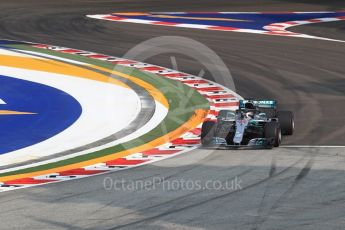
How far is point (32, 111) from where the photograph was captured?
20.0 metres

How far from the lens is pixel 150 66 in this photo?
25.3 m

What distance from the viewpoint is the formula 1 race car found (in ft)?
55.0

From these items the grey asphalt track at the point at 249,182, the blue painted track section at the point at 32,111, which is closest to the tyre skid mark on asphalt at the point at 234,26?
the grey asphalt track at the point at 249,182

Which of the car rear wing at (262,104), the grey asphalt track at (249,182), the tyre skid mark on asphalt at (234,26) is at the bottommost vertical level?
the grey asphalt track at (249,182)

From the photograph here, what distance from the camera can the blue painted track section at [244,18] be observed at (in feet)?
105

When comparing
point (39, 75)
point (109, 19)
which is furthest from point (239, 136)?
point (109, 19)

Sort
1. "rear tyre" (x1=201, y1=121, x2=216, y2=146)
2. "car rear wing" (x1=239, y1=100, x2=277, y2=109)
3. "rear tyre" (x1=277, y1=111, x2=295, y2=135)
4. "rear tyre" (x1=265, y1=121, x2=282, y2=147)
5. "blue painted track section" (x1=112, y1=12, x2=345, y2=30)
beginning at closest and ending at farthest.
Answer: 1. "rear tyre" (x1=265, y1=121, x2=282, y2=147)
2. "rear tyre" (x1=201, y1=121, x2=216, y2=146)
3. "rear tyre" (x1=277, y1=111, x2=295, y2=135)
4. "car rear wing" (x1=239, y1=100, x2=277, y2=109)
5. "blue painted track section" (x1=112, y1=12, x2=345, y2=30)

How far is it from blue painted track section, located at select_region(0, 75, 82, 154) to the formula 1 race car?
3214 mm

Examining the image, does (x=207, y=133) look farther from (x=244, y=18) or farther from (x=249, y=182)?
(x=244, y=18)

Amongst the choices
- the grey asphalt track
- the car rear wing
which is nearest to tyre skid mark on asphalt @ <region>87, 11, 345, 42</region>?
the grey asphalt track

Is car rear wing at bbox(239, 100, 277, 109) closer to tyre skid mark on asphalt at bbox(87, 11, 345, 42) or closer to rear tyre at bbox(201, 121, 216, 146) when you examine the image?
rear tyre at bbox(201, 121, 216, 146)

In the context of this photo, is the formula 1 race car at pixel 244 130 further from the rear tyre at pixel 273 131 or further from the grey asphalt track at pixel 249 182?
the grey asphalt track at pixel 249 182

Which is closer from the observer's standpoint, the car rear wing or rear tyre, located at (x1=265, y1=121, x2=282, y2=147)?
rear tyre, located at (x1=265, y1=121, x2=282, y2=147)

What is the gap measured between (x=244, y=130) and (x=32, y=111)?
529cm
